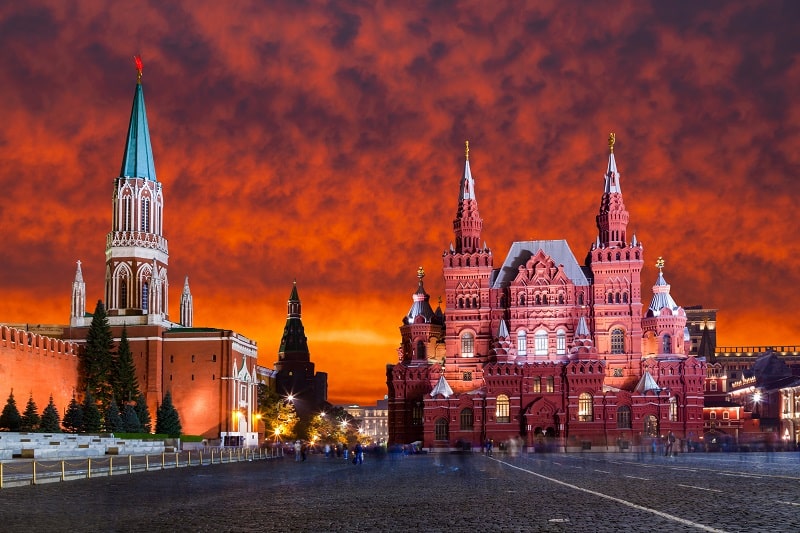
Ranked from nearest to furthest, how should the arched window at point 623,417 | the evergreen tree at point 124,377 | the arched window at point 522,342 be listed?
the evergreen tree at point 124,377, the arched window at point 623,417, the arched window at point 522,342

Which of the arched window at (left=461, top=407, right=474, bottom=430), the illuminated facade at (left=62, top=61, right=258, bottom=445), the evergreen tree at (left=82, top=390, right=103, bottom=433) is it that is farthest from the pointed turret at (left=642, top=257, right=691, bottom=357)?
the evergreen tree at (left=82, top=390, right=103, bottom=433)

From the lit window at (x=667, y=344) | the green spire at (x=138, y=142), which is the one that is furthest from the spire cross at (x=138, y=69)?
the lit window at (x=667, y=344)

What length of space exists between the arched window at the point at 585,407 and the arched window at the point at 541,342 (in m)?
7.03

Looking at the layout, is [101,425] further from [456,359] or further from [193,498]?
[193,498]

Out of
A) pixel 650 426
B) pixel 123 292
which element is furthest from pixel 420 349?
Answer: pixel 123 292

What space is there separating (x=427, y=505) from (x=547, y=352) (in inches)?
3135

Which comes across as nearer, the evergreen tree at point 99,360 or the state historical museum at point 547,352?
the evergreen tree at point 99,360

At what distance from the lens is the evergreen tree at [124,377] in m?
85.9

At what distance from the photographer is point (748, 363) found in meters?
187

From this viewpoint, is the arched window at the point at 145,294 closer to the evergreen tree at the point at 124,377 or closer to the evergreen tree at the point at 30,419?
the evergreen tree at the point at 124,377

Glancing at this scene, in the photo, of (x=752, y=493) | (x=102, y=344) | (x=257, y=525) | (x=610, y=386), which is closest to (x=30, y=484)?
(x=257, y=525)

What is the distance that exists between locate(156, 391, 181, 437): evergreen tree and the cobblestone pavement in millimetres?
54726

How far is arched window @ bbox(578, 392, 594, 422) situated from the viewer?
93750mm

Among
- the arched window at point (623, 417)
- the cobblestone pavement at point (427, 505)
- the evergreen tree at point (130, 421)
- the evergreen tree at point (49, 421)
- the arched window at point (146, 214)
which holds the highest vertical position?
the arched window at point (146, 214)
